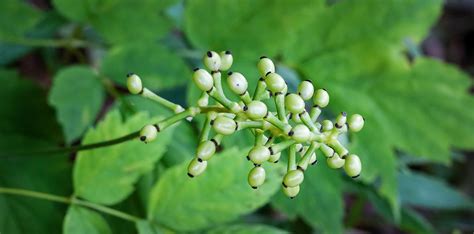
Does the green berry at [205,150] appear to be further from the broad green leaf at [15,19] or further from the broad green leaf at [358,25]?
the broad green leaf at [15,19]

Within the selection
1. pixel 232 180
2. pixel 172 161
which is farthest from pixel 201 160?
pixel 172 161

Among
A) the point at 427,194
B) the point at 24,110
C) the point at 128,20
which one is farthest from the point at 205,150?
the point at 427,194

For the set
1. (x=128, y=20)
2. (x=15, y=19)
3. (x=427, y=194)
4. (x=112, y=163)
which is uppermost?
(x=15, y=19)

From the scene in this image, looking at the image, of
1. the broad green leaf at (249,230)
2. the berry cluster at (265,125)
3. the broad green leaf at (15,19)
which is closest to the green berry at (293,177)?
the berry cluster at (265,125)

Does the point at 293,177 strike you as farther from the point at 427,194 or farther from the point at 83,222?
the point at 427,194

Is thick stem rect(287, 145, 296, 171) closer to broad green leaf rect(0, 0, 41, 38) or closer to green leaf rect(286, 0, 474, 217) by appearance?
green leaf rect(286, 0, 474, 217)

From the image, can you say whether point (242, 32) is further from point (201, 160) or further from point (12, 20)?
point (201, 160)
